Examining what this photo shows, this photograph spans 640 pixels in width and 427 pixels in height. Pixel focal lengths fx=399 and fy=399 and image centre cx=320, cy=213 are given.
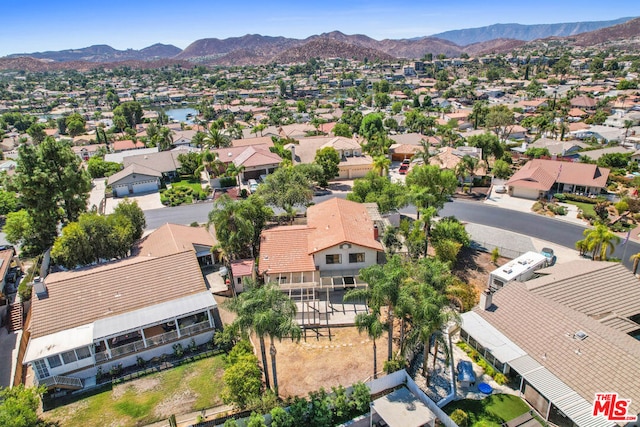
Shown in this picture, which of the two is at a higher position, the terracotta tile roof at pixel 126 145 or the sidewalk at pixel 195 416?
the terracotta tile roof at pixel 126 145

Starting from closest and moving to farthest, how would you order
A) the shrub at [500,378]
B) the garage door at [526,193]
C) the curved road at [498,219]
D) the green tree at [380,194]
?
the shrub at [500,378], the curved road at [498,219], the green tree at [380,194], the garage door at [526,193]

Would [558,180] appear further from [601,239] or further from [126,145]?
[126,145]

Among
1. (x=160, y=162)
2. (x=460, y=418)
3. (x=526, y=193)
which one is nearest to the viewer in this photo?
(x=460, y=418)

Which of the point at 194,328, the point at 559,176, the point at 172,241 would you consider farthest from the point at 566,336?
the point at 559,176

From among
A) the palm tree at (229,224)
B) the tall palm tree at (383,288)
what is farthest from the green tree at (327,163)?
the tall palm tree at (383,288)

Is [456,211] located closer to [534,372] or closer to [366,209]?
[366,209]

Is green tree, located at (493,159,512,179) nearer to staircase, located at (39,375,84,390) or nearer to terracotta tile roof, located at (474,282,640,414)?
terracotta tile roof, located at (474,282,640,414)

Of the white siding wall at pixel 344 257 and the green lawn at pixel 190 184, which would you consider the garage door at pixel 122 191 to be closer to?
the green lawn at pixel 190 184
